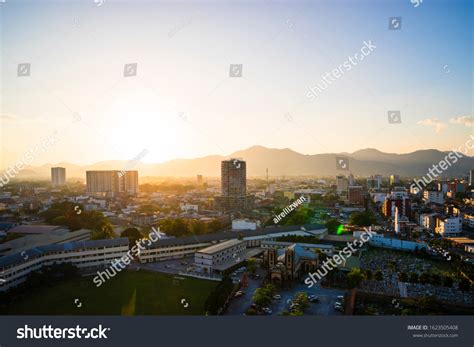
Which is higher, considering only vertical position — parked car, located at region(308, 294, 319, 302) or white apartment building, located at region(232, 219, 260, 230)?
white apartment building, located at region(232, 219, 260, 230)

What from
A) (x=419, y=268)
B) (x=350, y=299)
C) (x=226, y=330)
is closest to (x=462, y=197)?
(x=419, y=268)

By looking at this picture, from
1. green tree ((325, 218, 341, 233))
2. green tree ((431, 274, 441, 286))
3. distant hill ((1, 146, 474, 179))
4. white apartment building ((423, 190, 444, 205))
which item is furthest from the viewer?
distant hill ((1, 146, 474, 179))

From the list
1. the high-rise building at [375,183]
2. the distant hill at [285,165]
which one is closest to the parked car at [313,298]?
the distant hill at [285,165]

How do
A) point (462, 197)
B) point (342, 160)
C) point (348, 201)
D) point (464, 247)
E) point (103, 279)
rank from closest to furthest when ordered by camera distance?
1. point (103, 279)
2. point (342, 160)
3. point (464, 247)
4. point (462, 197)
5. point (348, 201)

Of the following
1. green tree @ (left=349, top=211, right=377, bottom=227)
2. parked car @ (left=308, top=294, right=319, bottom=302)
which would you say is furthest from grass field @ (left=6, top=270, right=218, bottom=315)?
green tree @ (left=349, top=211, right=377, bottom=227)

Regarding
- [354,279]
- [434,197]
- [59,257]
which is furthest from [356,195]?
[59,257]

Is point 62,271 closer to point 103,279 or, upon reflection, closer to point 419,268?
→ point 103,279

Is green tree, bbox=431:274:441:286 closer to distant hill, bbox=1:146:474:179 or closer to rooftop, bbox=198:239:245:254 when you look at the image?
rooftop, bbox=198:239:245:254
